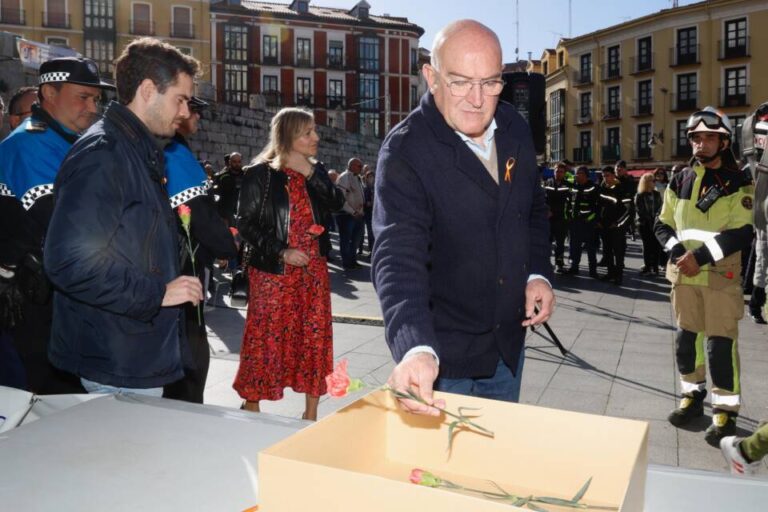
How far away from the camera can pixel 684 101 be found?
4078cm

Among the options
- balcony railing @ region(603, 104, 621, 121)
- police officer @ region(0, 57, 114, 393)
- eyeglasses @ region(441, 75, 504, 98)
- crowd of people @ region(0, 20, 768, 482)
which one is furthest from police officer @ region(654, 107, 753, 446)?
balcony railing @ region(603, 104, 621, 121)

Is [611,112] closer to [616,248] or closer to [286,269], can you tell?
[616,248]

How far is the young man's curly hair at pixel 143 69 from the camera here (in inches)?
92.4

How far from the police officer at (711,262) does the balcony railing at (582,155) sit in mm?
44028

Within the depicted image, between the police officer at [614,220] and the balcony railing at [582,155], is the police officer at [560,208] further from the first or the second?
the balcony railing at [582,155]

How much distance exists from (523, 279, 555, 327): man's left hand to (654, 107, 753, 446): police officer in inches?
85.8

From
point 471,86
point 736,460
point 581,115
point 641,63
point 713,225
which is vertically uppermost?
point 641,63

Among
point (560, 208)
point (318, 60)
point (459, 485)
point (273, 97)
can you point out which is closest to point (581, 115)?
point (318, 60)

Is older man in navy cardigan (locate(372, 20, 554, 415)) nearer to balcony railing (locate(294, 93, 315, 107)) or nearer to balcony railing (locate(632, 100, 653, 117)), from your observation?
balcony railing (locate(632, 100, 653, 117))

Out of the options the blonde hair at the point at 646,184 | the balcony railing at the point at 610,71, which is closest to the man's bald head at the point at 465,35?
the blonde hair at the point at 646,184

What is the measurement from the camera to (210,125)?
82.0ft

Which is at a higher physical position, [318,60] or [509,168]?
[318,60]

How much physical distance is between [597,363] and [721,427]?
176 cm

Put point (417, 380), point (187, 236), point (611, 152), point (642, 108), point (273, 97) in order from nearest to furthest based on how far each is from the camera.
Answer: point (417, 380) < point (187, 236) < point (642, 108) < point (611, 152) < point (273, 97)
